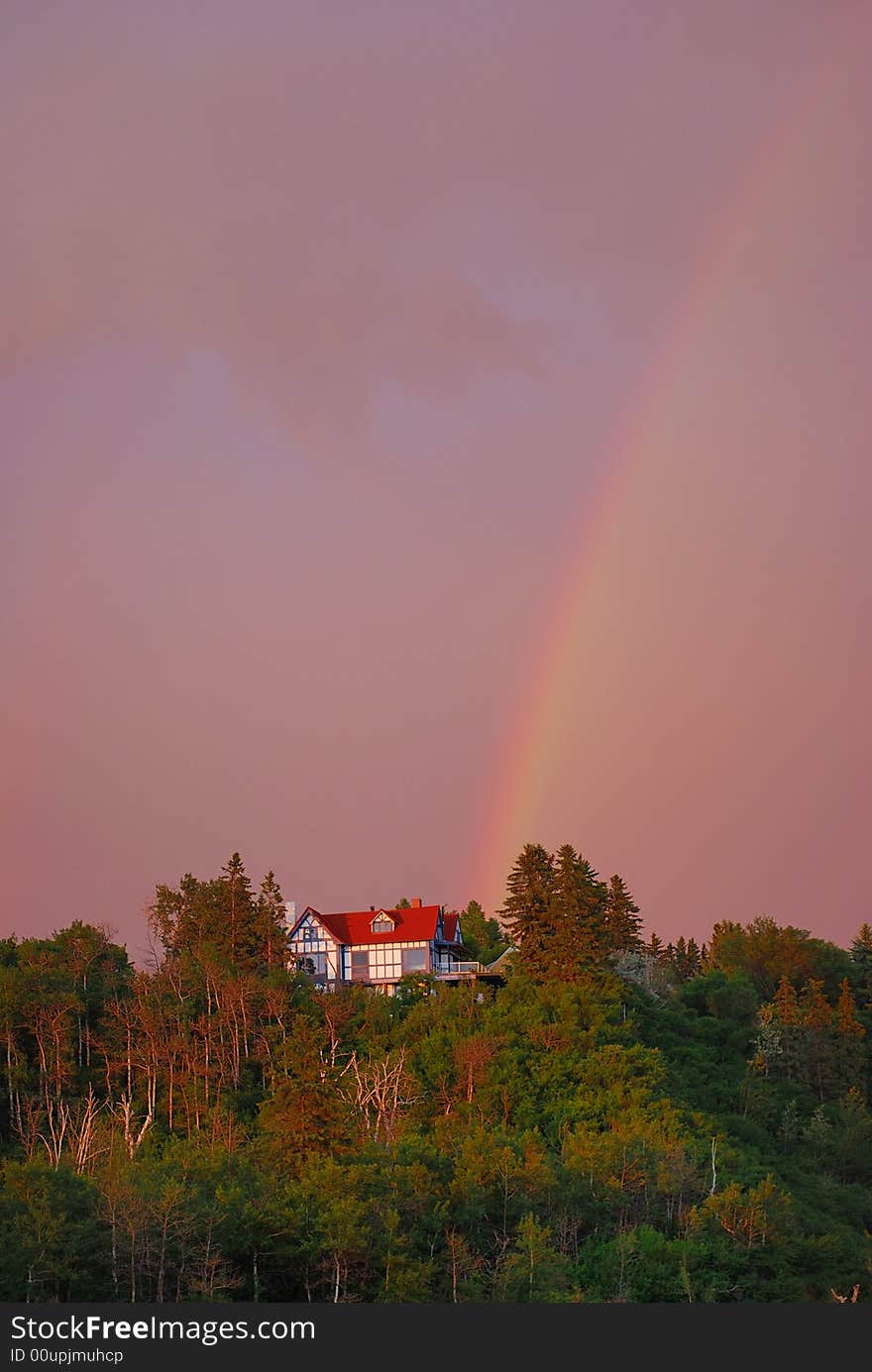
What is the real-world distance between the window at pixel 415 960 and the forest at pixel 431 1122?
5.68m

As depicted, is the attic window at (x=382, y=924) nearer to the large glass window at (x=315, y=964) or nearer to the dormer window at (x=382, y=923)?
the dormer window at (x=382, y=923)

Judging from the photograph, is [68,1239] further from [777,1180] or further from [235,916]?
[235,916]

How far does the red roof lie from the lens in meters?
108

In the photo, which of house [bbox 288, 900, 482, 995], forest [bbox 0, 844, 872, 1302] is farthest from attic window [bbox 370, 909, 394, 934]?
forest [bbox 0, 844, 872, 1302]

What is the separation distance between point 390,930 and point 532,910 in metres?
14.3

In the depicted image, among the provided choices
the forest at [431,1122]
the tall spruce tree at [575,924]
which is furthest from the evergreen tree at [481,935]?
the tall spruce tree at [575,924]

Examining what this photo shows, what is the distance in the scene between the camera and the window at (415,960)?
107 m

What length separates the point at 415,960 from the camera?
353ft

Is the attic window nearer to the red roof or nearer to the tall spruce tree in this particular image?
the red roof

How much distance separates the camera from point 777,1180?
3221 inches

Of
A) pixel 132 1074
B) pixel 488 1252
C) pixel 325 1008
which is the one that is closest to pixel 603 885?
pixel 325 1008

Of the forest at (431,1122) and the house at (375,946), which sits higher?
the house at (375,946)

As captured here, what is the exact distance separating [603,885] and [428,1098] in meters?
22.3

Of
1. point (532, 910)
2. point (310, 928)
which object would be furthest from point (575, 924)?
point (310, 928)
